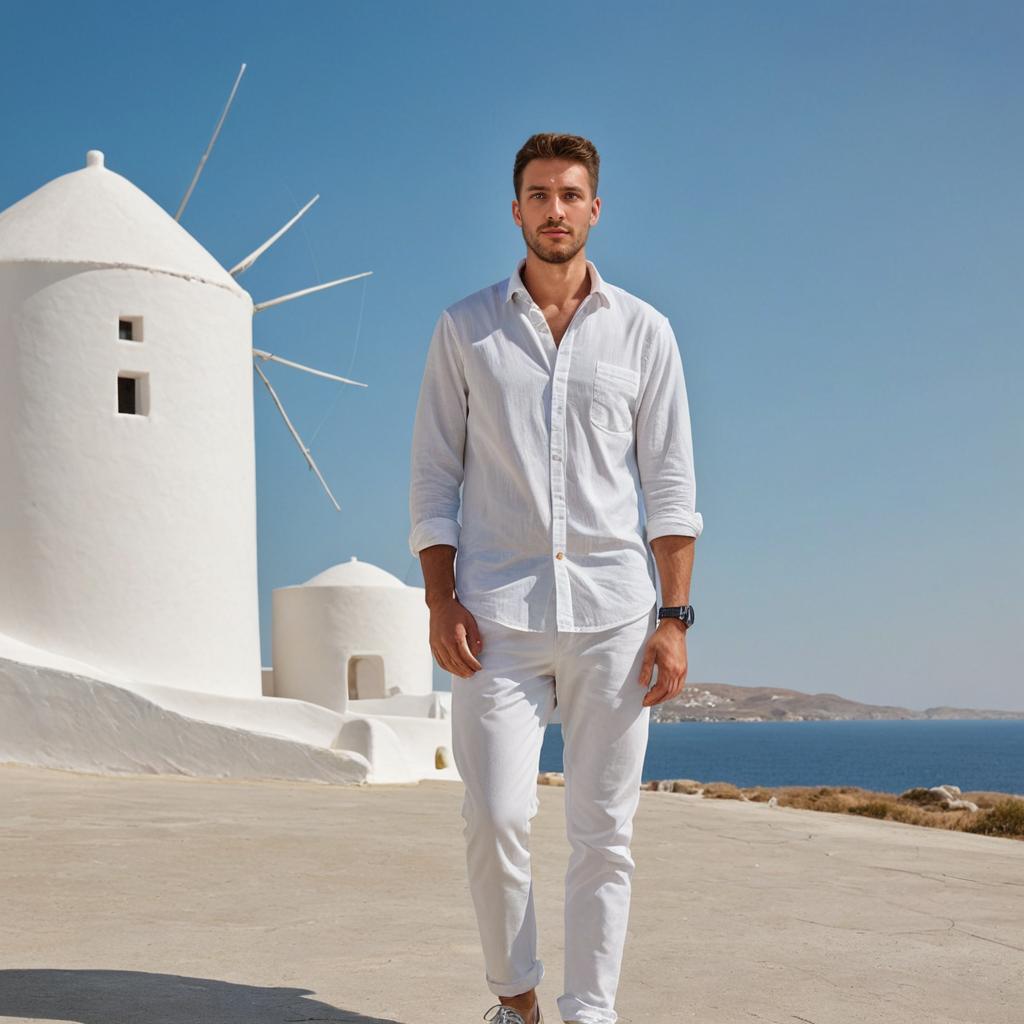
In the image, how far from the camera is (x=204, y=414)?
13.4 metres

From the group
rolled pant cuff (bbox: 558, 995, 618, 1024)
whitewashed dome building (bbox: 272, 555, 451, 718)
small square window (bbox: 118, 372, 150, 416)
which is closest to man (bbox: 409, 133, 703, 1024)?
rolled pant cuff (bbox: 558, 995, 618, 1024)

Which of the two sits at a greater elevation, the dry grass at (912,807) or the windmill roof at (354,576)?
the windmill roof at (354,576)

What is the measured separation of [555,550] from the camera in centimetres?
289

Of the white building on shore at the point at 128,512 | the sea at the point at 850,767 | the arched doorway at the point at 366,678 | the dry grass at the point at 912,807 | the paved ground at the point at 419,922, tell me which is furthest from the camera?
the sea at the point at 850,767

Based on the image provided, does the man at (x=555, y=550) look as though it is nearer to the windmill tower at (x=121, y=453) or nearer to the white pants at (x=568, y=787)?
the white pants at (x=568, y=787)

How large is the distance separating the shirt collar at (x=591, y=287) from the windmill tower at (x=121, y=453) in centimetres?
1023

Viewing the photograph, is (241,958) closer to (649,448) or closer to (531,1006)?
(531,1006)

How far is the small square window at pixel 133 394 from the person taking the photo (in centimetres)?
1309

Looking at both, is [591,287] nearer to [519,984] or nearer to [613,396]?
[613,396]

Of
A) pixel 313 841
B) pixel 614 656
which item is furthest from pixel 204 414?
pixel 614 656

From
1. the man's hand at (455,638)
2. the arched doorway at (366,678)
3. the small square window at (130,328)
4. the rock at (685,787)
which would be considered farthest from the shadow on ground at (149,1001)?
the arched doorway at (366,678)

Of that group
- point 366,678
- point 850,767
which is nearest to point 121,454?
point 366,678

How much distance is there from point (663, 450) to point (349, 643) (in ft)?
45.9

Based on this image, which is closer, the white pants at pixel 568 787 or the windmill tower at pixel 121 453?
the white pants at pixel 568 787
